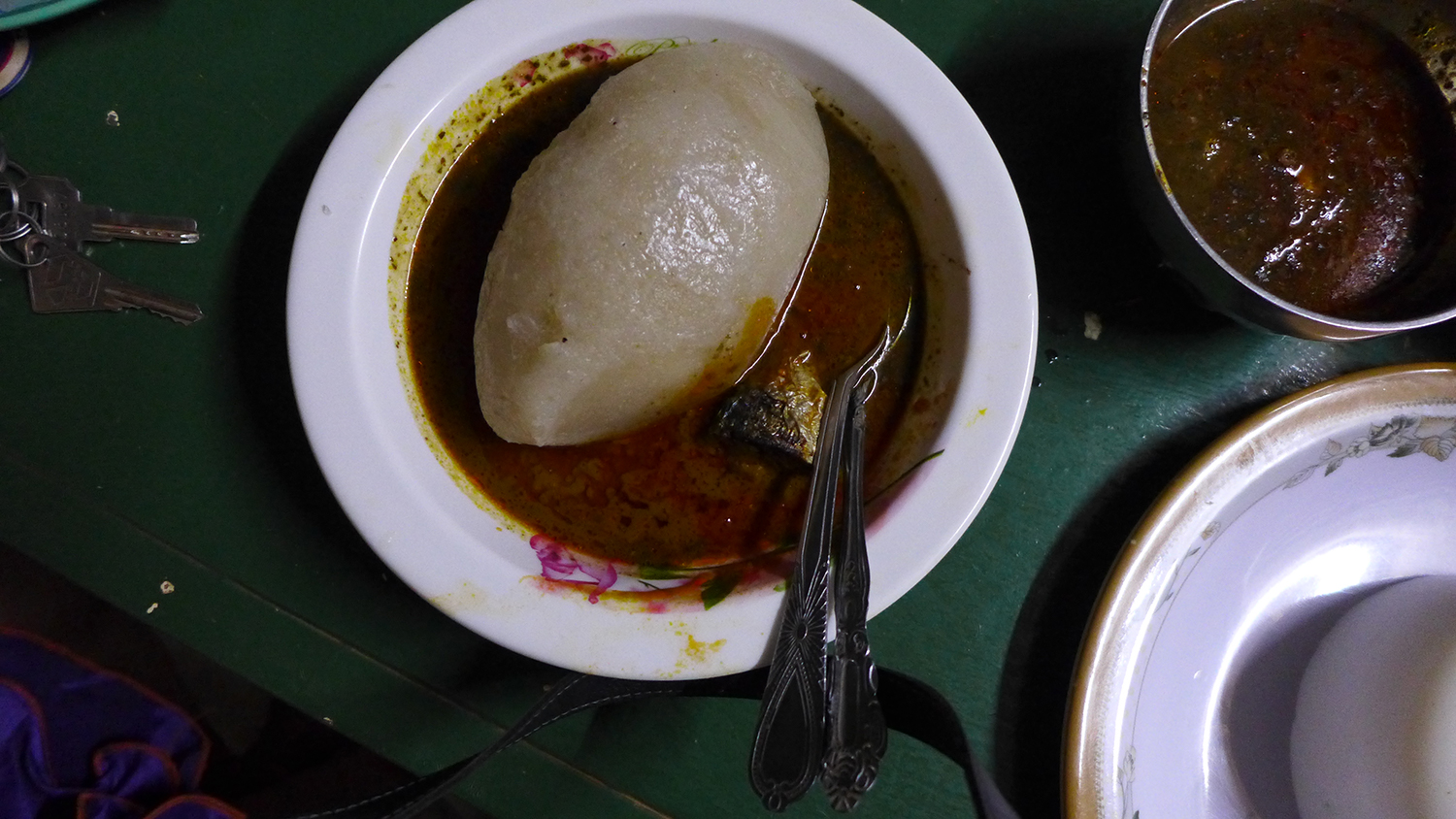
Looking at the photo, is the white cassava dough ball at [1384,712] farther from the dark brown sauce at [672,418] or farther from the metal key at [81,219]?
the metal key at [81,219]

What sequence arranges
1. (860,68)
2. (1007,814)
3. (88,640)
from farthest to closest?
(88,640)
(860,68)
(1007,814)

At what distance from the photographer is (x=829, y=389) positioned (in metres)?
1.09

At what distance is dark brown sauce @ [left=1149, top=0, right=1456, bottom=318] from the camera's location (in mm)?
1079

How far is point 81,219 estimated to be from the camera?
3.72ft

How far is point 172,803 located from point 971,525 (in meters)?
1.36

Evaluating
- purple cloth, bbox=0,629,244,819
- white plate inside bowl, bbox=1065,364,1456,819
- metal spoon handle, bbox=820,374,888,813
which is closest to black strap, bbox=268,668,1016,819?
metal spoon handle, bbox=820,374,888,813

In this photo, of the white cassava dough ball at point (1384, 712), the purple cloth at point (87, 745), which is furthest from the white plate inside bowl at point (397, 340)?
the purple cloth at point (87, 745)

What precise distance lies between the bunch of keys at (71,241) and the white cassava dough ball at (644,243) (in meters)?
0.48

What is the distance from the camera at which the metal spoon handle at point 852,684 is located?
0.88 m

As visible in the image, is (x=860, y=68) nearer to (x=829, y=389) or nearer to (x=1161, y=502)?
(x=829, y=389)

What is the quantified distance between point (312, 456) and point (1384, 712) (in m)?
1.42

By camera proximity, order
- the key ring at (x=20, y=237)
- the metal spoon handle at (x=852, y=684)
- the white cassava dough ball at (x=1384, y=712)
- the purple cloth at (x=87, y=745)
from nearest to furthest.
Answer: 1. the metal spoon handle at (x=852, y=684)
2. the white cassava dough ball at (x=1384, y=712)
3. the key ring at (x=20, y=237)
4. the purple cloth at (x=87, y=745)

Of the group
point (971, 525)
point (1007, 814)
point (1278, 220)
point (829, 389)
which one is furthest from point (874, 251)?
point (1007, 814)

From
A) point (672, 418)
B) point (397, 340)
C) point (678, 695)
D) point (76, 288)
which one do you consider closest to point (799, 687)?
point (678, 695)
